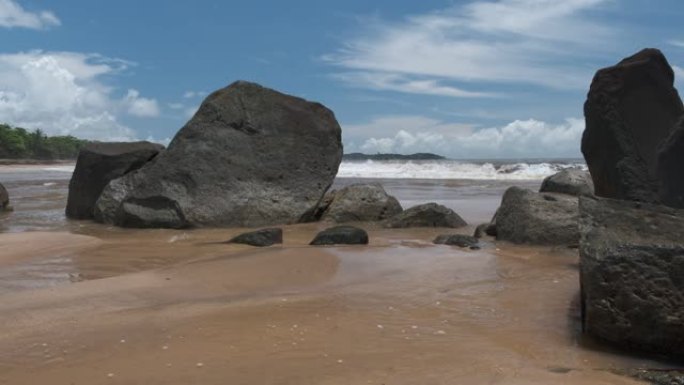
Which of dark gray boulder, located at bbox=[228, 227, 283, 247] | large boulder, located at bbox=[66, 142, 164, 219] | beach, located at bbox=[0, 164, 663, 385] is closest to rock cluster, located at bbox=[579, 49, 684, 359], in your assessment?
beach, located at bbox=[0, 164, 663, 385]

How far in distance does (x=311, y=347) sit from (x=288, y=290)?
153 centimetres

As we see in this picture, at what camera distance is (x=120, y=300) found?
4.97 meters

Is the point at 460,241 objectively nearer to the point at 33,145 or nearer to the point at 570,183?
the point at 570,183

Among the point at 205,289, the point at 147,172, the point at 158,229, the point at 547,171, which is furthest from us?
the point at 547,171

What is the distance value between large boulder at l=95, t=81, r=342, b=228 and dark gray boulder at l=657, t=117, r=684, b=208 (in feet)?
18.6

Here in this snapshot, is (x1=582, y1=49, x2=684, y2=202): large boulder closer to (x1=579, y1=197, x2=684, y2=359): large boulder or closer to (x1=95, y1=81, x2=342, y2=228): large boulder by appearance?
(x1=579, y1=197, x2=684, y2=359): large boulder

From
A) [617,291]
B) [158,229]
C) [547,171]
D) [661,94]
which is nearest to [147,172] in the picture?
[158,229]

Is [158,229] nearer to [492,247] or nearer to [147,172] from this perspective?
[147,172]

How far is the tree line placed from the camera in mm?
70688

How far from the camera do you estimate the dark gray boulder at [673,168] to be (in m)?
6.55

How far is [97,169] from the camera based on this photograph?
39.4ft

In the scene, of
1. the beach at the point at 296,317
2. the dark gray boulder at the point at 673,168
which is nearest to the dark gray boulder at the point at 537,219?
the beach at the point at 296,317

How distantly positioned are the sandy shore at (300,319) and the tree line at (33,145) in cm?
6691

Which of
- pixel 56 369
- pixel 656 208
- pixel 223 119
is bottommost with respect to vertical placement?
pixel 56 369
